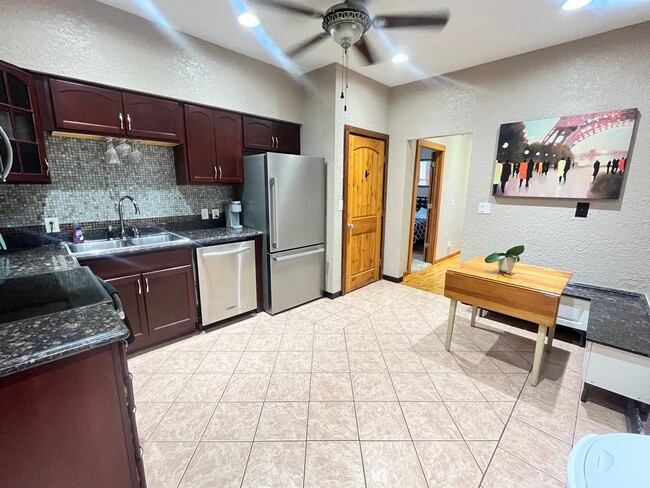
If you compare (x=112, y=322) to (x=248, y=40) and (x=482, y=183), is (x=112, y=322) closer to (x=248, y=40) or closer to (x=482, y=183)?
(x=248, y=40)

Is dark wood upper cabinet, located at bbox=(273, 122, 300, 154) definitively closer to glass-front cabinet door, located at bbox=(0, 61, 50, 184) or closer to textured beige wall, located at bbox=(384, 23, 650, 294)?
textured beige wall, located at bbox=(384, 23, 650, 294)

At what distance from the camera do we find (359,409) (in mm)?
1833

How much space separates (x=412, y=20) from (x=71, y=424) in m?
2.54

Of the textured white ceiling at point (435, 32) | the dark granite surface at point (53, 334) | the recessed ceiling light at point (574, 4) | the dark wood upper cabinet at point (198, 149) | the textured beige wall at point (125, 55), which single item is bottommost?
the dark granite surface at point (53, 334)

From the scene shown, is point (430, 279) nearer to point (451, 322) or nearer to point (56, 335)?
point (451, 322)

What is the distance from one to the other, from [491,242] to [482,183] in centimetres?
66

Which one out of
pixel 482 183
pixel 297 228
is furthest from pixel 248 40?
pixel 482 183

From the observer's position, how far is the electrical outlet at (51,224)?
2.28 metres

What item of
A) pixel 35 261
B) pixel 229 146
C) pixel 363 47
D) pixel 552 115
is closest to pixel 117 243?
pixel 35 261

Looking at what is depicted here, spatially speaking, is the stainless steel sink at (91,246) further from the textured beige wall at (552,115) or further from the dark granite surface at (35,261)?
the textured beige wall at (552,115)

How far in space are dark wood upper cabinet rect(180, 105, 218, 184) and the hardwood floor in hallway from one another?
2949 millimetres

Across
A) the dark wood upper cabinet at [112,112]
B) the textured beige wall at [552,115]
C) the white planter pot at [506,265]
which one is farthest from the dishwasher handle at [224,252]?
the textured beige wall at [552,115]

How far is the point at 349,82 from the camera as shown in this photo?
3271mm

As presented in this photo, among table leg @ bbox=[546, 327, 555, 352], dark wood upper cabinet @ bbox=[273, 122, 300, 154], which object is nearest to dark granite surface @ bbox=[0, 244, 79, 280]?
dark wood upper cabinet @ bbox=[273, 122, 300, 154]
